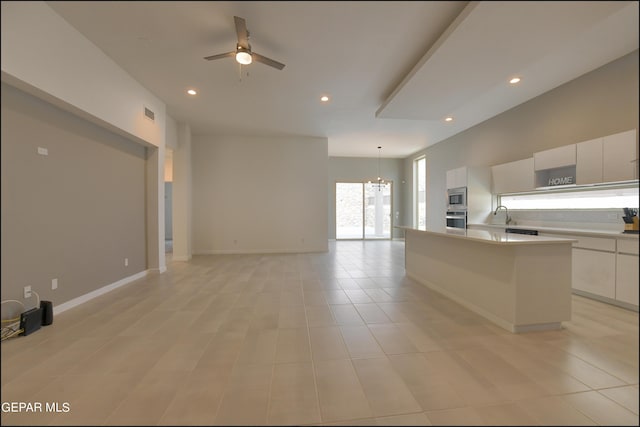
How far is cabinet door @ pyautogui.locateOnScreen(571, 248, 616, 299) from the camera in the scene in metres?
2.67

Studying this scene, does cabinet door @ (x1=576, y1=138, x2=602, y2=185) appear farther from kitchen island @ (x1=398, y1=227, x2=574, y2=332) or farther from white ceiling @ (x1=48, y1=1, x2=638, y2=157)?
kitchen island @ (x1=398, y1=227, x2=574, y2=332)

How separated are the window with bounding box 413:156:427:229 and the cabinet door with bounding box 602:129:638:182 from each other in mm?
5883

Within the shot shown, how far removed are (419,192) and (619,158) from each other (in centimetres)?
649

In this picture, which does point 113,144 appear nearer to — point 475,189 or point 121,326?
point 121,326

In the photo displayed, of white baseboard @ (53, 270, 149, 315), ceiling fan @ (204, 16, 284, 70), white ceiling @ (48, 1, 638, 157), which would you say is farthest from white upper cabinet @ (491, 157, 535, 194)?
white baseboard @ (53, 270, 149, 315)

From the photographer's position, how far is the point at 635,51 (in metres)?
1.54

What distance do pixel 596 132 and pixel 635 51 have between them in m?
2.79

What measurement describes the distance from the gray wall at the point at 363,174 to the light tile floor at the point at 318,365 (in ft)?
22.1

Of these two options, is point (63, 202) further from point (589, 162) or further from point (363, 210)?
point (363, 210)

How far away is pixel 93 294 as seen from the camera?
347cm

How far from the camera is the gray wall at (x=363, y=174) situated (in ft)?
32.2

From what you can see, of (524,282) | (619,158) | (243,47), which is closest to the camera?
(524,282)

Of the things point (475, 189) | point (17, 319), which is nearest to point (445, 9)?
point (475, 189)

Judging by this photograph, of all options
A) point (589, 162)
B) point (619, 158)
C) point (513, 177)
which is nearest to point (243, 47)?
point (619, 158)
